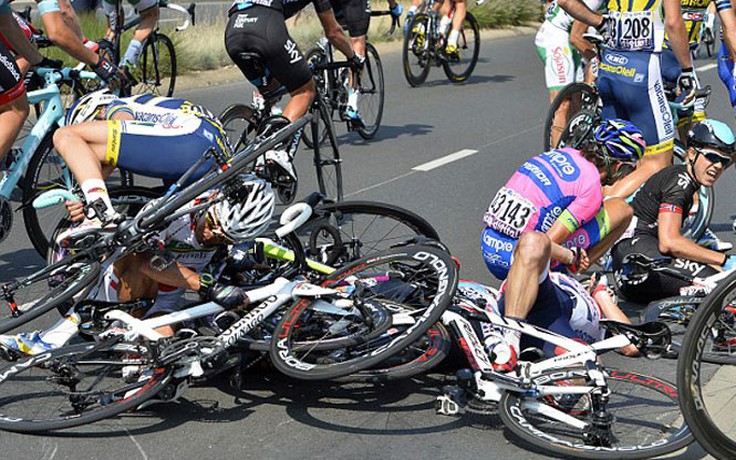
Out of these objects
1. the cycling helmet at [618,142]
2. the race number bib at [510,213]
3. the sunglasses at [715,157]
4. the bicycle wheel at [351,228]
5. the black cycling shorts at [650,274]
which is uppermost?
the cycling helmet at [618,142]

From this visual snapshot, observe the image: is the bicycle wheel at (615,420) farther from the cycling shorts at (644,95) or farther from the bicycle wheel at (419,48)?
the bicycle wheel at (419,48)

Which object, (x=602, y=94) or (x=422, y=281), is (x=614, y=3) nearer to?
(x=602, y=94)

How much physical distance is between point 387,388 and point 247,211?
115cm

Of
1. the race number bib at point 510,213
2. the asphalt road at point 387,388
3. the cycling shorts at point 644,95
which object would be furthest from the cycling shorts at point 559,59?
the race number bib at point 510,213

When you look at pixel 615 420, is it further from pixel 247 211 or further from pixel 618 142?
pixel 247 211

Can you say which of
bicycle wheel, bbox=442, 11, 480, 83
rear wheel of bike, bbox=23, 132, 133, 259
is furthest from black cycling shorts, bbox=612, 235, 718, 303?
bicycle wheel, bbox=442, 11, 480, 83

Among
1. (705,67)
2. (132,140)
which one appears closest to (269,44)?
(132,140)

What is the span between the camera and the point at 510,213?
20.0 feet

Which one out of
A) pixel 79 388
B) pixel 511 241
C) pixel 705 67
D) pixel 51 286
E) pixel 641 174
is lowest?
pixel 705 67

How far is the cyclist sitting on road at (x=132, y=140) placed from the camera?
541 centimetres

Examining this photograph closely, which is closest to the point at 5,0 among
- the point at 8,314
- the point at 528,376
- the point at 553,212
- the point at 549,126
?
the point at 8,314

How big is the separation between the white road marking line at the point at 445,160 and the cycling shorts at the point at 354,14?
5.44ft

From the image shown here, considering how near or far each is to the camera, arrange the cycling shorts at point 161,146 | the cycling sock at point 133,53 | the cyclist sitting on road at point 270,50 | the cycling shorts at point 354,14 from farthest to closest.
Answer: the cycling sock at point 133,53 < the cycling shorts at point 354,14 < the cyclist sitting on road at point 270,50 < the cycling shorts at point 161,146

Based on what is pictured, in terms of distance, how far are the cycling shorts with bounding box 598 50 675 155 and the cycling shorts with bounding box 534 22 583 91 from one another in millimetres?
1670
